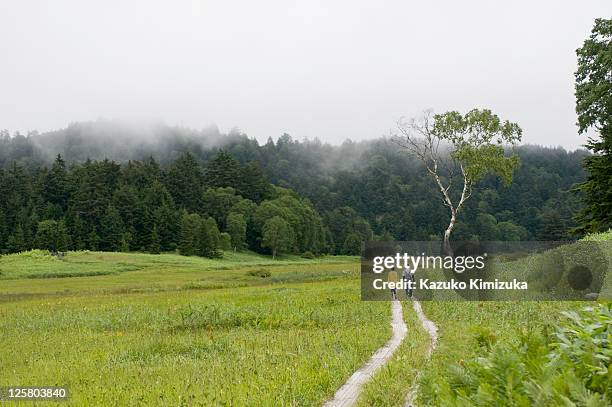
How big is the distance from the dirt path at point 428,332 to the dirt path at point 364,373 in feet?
2.94

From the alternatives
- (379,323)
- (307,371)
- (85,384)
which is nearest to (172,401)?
(307,371)

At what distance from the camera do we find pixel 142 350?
1590cm

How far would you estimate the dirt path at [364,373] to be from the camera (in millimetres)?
9000

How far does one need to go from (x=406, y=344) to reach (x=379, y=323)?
17.5 feet

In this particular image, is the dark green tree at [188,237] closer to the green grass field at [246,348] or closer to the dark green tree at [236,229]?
the dark green tree at [236,229]

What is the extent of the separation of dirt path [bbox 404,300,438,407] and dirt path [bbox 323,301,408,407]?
2.94 ft

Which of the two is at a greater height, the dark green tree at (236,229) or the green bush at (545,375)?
the green bush at (545,375)

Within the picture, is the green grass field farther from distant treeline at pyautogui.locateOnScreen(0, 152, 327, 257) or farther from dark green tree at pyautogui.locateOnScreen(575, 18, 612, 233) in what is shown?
distant treeline at pyautogui.locateOnScreen(0, 152, 327, 257)

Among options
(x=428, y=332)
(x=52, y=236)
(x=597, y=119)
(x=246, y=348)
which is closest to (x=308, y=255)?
(x=52, y=236)

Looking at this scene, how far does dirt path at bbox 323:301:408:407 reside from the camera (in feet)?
29.5

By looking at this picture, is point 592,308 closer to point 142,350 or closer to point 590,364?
point 590,364

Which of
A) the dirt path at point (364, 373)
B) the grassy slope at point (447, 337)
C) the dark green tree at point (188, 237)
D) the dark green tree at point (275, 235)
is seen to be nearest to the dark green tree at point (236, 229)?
the dark green tree at point (275, 235)

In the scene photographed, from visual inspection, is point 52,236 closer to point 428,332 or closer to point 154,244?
point 154,244

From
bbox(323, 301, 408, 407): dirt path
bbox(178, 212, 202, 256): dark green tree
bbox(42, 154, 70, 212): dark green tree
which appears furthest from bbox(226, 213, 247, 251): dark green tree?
bbox(323, 301, 408, 407): dirt path
